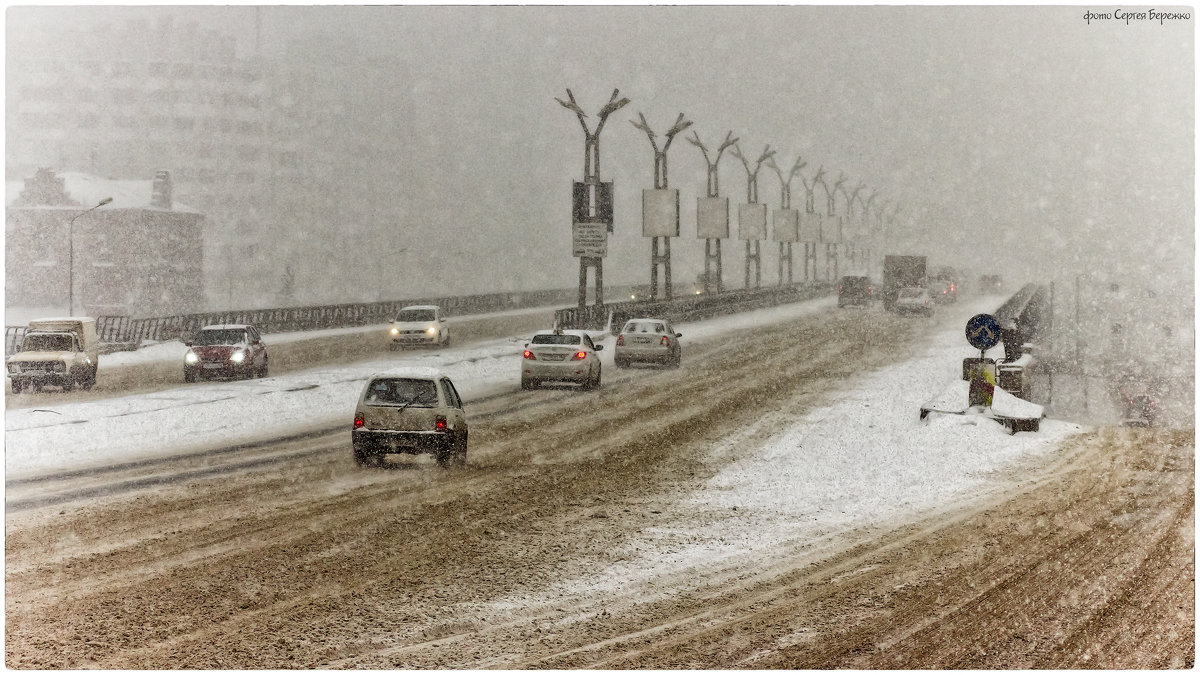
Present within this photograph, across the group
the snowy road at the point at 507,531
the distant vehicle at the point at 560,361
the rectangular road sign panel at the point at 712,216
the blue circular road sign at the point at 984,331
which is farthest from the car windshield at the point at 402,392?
the rectangular road sign panel at the point at 712,216

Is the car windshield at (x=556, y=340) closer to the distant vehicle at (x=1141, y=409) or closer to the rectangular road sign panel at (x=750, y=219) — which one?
the rectangular road sign panel at (x=750, y=219)

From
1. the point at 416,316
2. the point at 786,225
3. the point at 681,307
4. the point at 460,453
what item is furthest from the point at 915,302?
the point at 460,453

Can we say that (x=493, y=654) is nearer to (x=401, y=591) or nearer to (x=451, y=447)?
(x=401, y=591)

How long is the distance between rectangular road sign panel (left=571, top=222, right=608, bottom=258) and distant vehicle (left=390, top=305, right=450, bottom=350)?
25.8 ft

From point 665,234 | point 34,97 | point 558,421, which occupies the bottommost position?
point 558,421

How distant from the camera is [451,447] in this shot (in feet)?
53.1

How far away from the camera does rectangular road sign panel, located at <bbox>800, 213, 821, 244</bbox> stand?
7631 centimetres

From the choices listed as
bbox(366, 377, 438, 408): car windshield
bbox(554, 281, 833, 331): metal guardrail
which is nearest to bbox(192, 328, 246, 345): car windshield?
bbox(554, 281, 833, 331): metal guardrail

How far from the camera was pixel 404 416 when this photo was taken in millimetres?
15844

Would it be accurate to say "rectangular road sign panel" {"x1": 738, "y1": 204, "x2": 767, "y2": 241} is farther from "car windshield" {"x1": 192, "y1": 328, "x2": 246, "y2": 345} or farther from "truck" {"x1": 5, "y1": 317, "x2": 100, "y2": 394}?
"truck" {"x1": 5, "y1": 317, "x2": 100, "y2": 394}

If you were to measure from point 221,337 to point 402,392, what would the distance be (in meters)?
17.0

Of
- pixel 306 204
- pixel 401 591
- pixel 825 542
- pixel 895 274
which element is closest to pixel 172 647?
pixel 401 591

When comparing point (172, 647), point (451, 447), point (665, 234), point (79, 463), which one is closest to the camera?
point (172, 647)

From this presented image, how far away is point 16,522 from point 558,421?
1163 centimetres
